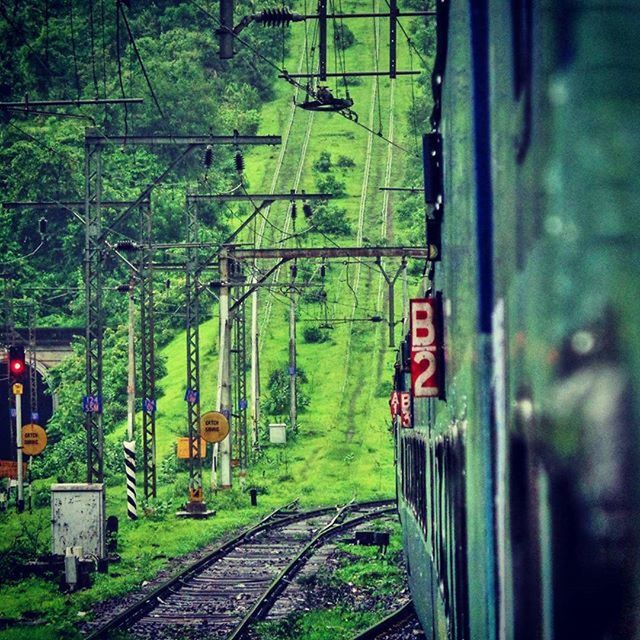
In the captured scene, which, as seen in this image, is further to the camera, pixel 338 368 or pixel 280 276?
pixel 280 276

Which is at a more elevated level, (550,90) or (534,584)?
(550,90)

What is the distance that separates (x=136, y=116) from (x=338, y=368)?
134ft

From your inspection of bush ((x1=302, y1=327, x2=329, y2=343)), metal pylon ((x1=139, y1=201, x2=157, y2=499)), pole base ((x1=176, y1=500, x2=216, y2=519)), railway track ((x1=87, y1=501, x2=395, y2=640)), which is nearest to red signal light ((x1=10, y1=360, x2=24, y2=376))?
metal pylon ((x1=139, y1=201, x2=157, y2=499))

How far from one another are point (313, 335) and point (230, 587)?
53.2 metres

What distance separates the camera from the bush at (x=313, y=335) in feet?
258

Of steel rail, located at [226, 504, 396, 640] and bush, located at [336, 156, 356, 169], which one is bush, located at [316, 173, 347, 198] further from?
steel rail, located at [226, 504, 396, 640]

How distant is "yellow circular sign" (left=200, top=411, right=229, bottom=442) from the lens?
3703cm

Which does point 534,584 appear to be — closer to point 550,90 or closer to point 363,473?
point 550,90

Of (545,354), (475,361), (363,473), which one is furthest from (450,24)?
(363,473)

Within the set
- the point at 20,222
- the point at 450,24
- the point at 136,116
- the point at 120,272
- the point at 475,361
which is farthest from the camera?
the point at 136,116

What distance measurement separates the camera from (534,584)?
147 inches

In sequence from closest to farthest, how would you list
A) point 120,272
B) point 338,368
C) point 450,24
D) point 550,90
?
1. point 550,90
2. point 450,24
3. point 338,368
4. point 120,272

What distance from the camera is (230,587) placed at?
25.4 m

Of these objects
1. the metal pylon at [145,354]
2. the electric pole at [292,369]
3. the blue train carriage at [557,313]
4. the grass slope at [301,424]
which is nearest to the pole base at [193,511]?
the grass slope at [301,424]
